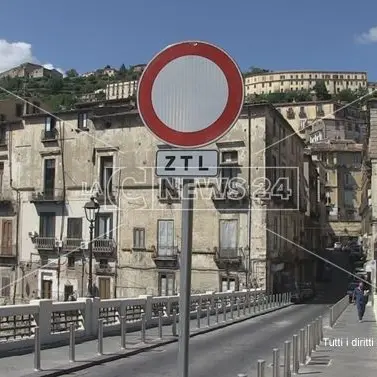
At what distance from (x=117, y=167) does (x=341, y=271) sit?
136 feet

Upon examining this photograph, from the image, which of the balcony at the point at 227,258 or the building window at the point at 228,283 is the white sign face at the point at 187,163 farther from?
the building window at the point at 228,283

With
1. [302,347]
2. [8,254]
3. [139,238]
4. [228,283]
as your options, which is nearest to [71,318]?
[302,347]

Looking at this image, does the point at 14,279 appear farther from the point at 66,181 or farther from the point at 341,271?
the point at 341,271

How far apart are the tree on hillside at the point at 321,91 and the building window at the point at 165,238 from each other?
13107cm

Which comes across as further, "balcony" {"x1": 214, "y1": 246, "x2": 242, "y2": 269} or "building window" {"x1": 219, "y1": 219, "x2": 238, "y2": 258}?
"building window" {"x1": 219, "y1": 219, "x2": 238, "y2": 258}

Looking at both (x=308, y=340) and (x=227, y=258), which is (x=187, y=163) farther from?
(x=227, y=258)

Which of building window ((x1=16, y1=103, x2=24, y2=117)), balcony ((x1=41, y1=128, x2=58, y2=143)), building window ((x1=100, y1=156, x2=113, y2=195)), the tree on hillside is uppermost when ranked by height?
the tree on hillside

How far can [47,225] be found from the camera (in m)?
46.1

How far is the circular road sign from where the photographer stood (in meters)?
3.32

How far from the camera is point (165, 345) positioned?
1808 centimetres

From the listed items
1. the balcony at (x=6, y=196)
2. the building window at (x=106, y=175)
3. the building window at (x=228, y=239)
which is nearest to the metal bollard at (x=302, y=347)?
the building window at (x=228, y=239)

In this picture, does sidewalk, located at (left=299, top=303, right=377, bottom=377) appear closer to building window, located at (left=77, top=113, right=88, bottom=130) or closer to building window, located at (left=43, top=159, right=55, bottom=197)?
building window, located at (left=77, top=113, right=88, bottom=130)

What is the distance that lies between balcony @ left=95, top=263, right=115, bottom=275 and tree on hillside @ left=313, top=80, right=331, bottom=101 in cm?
13184

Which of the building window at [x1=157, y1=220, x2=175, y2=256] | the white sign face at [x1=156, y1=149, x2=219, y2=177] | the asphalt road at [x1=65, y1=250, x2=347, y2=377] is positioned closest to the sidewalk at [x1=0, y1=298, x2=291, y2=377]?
the asphalt road at [x1=65, y1=250, x2=347, y2=377]
